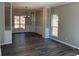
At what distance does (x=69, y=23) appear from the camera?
6422mm

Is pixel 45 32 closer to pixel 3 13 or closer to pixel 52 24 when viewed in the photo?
pixel 52 24

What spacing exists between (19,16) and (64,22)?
6.26 meters

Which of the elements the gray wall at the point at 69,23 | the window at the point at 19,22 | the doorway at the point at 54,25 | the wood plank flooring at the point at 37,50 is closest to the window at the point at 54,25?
the doorway at the point at 54,25

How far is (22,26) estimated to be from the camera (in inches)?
492

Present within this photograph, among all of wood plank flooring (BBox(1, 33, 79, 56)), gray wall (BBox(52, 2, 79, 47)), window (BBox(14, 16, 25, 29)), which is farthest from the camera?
window (BBox(14, 16, 25, 29))

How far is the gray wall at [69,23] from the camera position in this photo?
5.82 metres

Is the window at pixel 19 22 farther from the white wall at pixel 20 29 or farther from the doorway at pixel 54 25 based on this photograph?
the doorway at pixel 54 25

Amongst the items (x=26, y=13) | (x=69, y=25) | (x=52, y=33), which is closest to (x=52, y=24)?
(x=52, y=33)

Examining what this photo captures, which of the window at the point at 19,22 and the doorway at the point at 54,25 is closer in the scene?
the doorway at the point at 54,25

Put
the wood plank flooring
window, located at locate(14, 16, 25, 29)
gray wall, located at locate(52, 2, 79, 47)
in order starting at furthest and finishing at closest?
window, located at locate(14, 16, 25, 29) → gray wall, located at locate(52, 2, 79, 47) → the wood plank flooring

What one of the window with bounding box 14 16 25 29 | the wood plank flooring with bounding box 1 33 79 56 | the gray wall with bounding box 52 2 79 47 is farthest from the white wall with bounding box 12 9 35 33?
the wood plank flooring with bounding box 1 33 79 56

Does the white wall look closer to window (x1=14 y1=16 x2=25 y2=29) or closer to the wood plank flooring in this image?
window (x1=14 y1=16 x2=25 y2=29)

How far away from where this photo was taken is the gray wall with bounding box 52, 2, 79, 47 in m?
5.82

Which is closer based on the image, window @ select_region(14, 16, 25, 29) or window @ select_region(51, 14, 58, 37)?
window @ select_region(51, 14, 58, 37)
